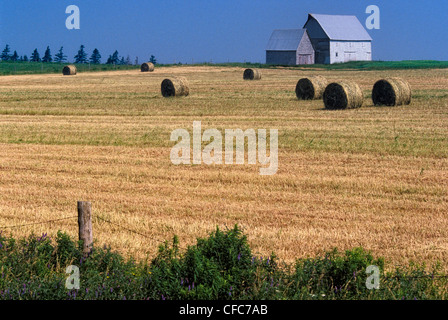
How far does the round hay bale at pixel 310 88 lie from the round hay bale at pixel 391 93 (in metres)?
4.05

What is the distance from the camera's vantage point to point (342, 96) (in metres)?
26.8

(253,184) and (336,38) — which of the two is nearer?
(253,184)

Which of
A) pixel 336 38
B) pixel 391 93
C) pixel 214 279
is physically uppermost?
pixel 336 38

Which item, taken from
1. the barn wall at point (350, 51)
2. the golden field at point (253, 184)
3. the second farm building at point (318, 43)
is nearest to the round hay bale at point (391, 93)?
the golden field at point (253, 184)

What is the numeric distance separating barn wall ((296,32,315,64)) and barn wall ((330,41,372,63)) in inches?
118

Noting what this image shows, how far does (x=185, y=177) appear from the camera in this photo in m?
13.7

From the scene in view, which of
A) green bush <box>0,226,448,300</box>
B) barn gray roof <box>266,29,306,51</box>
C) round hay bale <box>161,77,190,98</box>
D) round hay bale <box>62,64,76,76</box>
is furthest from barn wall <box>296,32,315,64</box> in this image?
green bush <box>0,226,448,300</box>

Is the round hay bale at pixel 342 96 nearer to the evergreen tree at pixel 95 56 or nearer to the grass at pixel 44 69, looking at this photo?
the grass at pixel 44 69

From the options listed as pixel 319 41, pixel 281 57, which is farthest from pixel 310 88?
pixel 319 41

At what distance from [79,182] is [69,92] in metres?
27.8

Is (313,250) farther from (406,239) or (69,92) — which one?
(69,92)

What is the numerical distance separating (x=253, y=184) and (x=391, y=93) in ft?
54.9

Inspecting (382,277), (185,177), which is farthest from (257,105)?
(382,277)

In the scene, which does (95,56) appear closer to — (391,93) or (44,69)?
(44,69)
